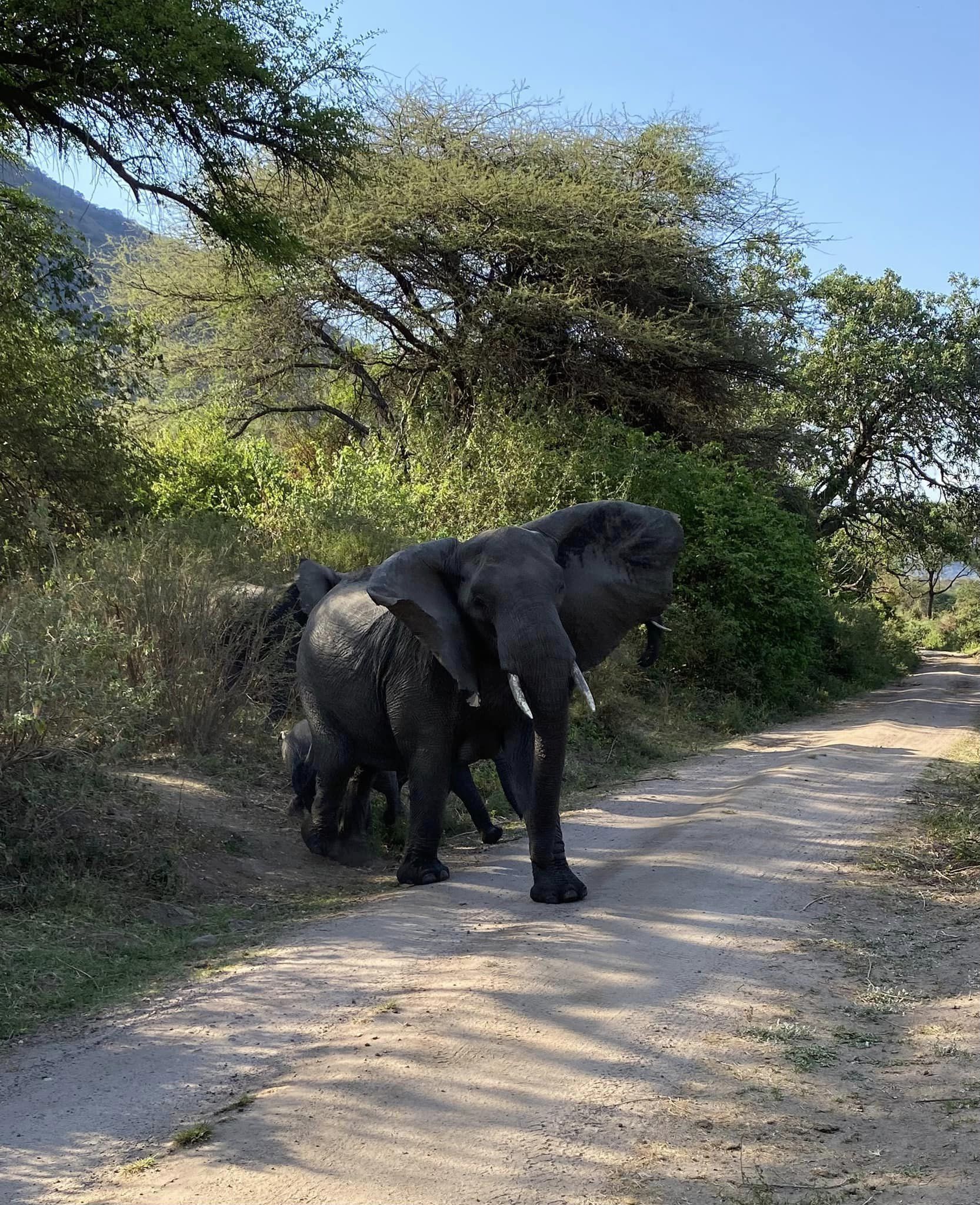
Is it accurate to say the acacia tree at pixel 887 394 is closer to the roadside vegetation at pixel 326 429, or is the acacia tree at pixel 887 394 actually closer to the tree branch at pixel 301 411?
the roadside vegetation at pixel 326 429

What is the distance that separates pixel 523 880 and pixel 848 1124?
3.76 metres

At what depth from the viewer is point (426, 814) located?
7871mm

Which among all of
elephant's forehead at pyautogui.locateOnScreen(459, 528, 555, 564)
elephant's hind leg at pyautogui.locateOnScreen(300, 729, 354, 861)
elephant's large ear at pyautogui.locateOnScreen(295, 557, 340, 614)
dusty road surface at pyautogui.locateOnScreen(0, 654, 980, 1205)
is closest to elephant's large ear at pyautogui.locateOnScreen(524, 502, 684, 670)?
elephant's forehead at pyautogui.locateOnScreen(459, 528, 555, 564)

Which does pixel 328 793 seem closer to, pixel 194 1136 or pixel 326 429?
pixel 194 1136

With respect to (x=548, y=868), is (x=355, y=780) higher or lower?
higher

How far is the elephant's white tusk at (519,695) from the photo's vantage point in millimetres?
6711

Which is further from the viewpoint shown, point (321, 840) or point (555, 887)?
point (321, 840)

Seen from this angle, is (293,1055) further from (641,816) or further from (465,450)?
(465,450)

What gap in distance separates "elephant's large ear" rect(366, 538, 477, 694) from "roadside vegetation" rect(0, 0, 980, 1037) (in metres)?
1.60

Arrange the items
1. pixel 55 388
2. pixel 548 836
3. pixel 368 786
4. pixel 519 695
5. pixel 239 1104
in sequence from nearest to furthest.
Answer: pixel 239 1104 < pixel 519 695 < pixel 548 836 < pixel 368 786 < pixel 55 388

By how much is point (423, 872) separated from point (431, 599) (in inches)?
70.3

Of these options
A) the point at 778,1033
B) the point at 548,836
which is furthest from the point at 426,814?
the point at 778,1033

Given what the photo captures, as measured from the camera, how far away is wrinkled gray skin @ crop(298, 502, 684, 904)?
701 cm

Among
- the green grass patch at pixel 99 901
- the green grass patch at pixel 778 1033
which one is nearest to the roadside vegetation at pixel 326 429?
the green grass patch at pixel 99 901
